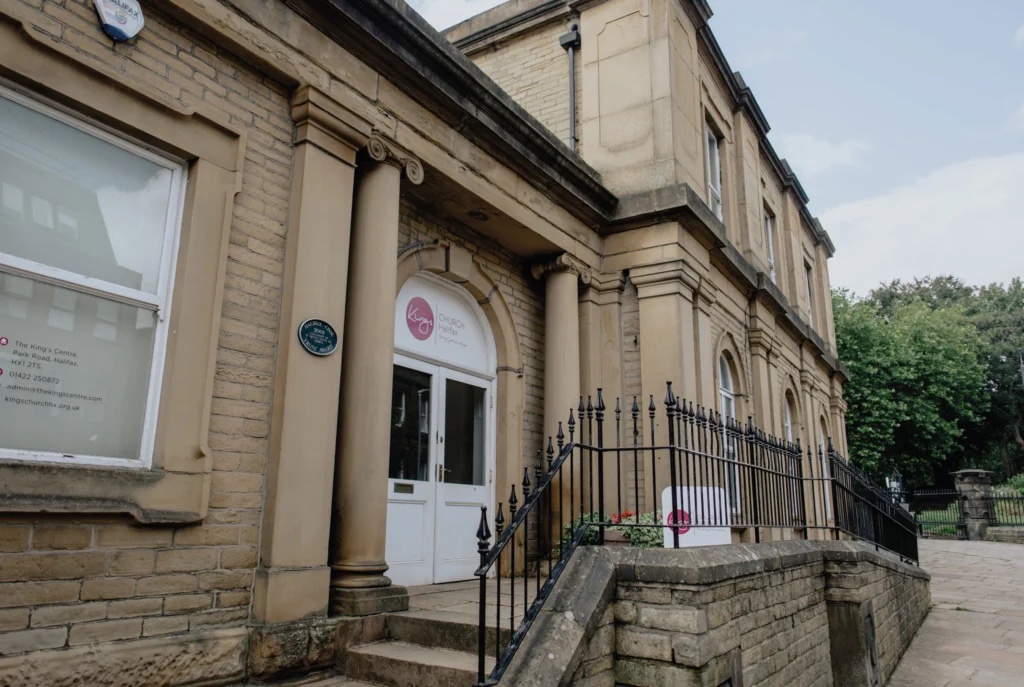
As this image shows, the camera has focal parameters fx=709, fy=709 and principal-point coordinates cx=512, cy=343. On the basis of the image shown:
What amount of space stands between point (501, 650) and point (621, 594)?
0.88m

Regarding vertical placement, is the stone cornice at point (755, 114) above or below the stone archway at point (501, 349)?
above

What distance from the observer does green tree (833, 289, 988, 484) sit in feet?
95.9

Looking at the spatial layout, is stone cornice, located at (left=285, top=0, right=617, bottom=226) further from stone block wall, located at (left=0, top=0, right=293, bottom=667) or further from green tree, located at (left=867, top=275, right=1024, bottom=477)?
green tree, located at (left=867, top=275, right=1024, bottom=477)

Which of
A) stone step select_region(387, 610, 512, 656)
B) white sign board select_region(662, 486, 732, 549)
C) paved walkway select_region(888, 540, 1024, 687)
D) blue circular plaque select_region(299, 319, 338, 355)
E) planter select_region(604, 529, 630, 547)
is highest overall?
blue circular plaque select_region(299, 319, 338, 355)

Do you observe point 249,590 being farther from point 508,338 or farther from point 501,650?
point 508,338

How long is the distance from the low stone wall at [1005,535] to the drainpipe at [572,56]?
21.5 metres

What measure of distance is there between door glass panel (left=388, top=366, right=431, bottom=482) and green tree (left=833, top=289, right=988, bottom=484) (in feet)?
86.9

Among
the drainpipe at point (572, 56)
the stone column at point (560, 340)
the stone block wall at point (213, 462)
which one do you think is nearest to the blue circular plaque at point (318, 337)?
the stone block wall at point (213, 462)

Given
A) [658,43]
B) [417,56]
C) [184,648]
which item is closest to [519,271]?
[417,56]

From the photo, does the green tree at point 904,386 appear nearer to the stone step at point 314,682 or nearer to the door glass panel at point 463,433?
the door glass panel at point 463,433

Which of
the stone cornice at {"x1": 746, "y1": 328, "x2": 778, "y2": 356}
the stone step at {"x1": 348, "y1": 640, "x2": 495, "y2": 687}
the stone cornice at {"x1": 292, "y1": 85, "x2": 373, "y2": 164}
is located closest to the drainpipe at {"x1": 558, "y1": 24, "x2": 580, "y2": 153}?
the stone cornice at {"x1": 746, "y1": 328, "x2": 778, "y2": 356}

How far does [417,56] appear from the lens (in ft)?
20.7

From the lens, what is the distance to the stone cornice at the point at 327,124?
530 cm

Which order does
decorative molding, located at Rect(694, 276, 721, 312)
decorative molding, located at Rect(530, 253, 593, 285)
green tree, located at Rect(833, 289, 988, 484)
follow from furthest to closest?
green tree, located at Rect(833, 289, 988, 484) → decorative molding, located at Rect(694, 276, 721, 312) → decorative molding, located at Rect(530, 253, 593, 285)
